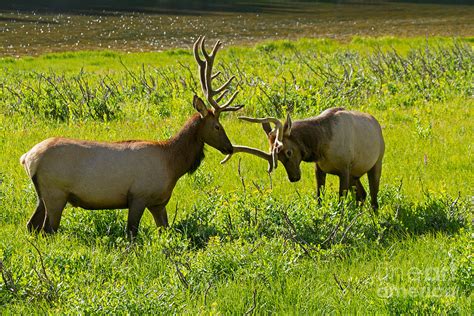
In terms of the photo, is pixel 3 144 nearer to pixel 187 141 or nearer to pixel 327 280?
pixel 187 141

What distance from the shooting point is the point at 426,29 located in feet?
132

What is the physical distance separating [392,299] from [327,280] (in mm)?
773

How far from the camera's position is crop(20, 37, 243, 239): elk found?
7617mm

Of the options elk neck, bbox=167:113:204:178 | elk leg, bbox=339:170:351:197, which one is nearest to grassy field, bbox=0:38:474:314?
elk leg, bbox=339:170:351:197

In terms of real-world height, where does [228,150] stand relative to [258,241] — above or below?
above

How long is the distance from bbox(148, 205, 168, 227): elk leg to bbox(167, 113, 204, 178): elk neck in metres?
0.40

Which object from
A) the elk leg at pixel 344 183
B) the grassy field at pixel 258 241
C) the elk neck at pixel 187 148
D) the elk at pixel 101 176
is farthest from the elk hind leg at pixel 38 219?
the elk leg at pixel 344 183

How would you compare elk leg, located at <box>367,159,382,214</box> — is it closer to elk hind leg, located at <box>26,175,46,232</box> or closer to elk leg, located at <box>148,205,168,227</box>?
elk leg, located at <box>148,205,168,227</box>

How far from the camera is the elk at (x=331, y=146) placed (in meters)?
8.41

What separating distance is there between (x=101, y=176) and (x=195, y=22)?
36413 mm

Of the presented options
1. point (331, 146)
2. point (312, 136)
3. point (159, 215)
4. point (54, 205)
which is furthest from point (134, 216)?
point (331, 146)

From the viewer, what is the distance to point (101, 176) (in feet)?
25.2

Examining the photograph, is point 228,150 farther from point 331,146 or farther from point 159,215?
point 331,146

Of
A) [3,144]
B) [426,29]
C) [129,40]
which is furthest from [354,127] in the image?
[426,29]
